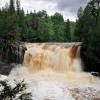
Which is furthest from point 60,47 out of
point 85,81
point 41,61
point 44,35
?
point 44,35

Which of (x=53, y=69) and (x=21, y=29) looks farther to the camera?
(x=21, y=29)

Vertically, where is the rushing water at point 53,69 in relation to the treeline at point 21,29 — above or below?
below

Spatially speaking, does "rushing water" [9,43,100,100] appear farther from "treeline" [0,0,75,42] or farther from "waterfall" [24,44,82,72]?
"treeline" [0,0,75,42]

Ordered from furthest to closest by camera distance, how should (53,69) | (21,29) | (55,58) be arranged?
1. (21,29)
2. (55,58)
3. (53,69)

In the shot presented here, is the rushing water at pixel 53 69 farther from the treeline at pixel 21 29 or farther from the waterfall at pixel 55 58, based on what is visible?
the treeline at pixel 21 29

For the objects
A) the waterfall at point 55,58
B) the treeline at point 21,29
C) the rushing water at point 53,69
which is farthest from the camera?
the treeline at point 21,29

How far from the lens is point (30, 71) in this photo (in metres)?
37.5

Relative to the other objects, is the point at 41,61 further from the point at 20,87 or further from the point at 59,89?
the point at 20,87

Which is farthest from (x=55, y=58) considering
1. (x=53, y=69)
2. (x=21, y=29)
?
(x=21, y=29)

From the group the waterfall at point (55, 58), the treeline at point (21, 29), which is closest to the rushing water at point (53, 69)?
the waterfall at point (55, 58)

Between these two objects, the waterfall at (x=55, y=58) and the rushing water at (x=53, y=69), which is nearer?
the rushing water at (x=53, y=69)

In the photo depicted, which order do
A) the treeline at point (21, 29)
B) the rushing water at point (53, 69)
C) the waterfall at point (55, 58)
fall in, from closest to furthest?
the rushing water at point (53, 69) → the waterfall at point (55, 58) → the treeline at point (21, 29)

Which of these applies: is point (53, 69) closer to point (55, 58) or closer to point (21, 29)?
point (55, 58)

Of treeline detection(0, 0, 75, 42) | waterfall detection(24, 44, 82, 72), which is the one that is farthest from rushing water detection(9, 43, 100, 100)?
treeline detection(0, 0, 75, 42)
